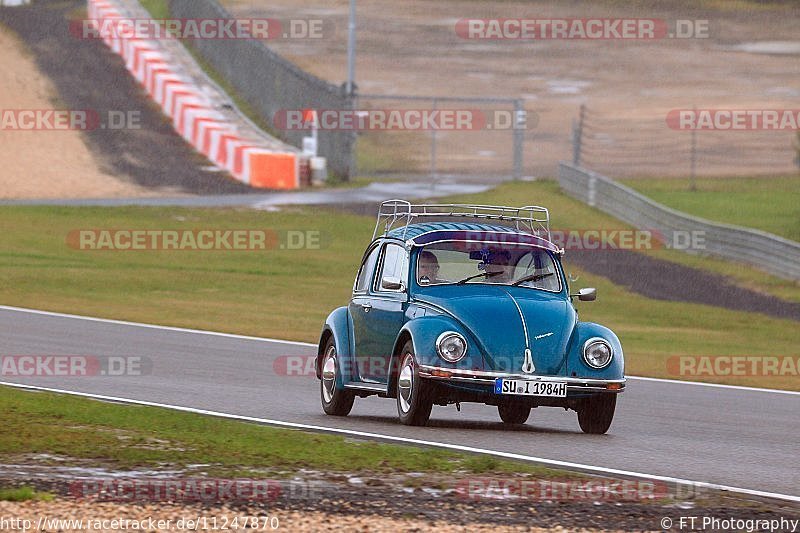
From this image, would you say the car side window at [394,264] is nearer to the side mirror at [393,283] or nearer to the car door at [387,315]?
the car door at [387,315]

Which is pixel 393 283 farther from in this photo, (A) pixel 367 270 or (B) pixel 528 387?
(B) pixel 528 387

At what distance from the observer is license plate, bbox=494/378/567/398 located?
1140 centimetres

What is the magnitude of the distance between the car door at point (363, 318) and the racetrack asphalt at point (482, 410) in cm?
44

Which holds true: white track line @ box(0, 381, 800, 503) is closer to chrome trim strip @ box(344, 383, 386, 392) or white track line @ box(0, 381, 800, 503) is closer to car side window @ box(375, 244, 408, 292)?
chrome trim strip @ box(344, 383, 386, 392)

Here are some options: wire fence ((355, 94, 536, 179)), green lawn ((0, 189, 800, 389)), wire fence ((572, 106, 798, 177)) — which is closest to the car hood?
green lawn ((0, 189, 800, 389))

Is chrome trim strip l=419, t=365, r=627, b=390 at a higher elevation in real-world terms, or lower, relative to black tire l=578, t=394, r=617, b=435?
higher

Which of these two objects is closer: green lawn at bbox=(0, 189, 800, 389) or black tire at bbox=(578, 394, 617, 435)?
black tire at bbox=(578, 394, 617, 435)

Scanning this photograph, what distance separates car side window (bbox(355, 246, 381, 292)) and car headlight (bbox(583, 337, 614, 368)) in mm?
2376

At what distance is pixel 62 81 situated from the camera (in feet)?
153

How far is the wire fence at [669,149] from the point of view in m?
47.8

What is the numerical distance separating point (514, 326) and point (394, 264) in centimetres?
167

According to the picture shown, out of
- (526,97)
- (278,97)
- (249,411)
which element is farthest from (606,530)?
(526,97)
